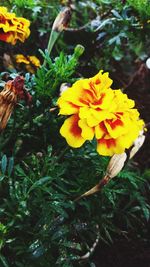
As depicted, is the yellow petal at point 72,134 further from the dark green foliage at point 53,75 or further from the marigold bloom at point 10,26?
the marigold bloom at point 10,26

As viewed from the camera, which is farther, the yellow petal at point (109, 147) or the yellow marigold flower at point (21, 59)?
the yellow marigold flower at point (21, 59)

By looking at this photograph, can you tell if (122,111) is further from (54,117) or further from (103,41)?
(103,41)

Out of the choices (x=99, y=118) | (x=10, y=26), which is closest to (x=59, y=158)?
(x=99, y=118)

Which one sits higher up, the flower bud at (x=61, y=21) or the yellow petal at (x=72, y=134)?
the flower bud at (x=61, y=21)

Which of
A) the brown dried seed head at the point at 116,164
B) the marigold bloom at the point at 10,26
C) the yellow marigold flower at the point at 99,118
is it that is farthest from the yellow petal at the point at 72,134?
the marigold bloom at the point at 10,26

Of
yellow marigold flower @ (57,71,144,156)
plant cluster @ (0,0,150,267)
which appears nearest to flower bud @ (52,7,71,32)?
plant cluster @ (0,0,150,267)

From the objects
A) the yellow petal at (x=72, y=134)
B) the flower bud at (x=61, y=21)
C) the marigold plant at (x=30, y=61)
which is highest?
the flower bud at (x=61, y=21)

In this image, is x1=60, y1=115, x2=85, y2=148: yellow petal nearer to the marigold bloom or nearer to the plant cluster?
the plant cluster

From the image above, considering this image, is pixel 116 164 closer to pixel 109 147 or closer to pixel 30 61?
pixel 109 147
